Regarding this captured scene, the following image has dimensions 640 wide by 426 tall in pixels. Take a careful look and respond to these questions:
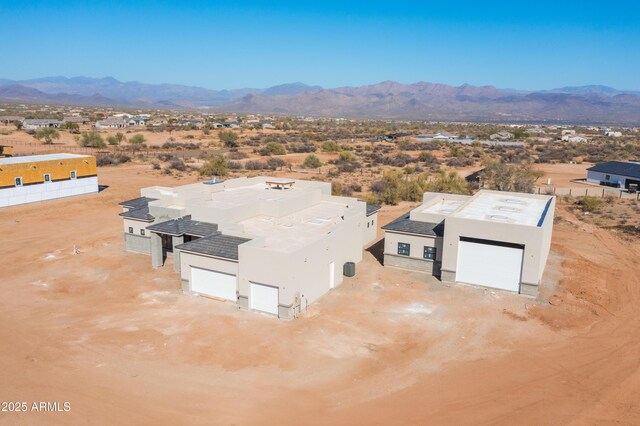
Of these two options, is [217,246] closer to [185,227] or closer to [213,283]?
[213,283]

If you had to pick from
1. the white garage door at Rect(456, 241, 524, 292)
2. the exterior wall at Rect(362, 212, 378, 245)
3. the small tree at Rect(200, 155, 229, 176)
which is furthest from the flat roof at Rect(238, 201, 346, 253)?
the small tree at Rect(200, 155, 229, 176)

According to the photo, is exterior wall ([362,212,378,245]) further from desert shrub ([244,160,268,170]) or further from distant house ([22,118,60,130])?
distant house ([22,118,60,130])

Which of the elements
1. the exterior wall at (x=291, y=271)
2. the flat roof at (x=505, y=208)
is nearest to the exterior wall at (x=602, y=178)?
the flat roof at (x=505, y=208)

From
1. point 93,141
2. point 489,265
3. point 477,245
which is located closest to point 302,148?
point 93,141

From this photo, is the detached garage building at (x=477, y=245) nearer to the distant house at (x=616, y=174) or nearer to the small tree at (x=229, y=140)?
the distant house at (x=616, y=174)

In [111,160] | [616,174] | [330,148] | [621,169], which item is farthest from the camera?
[330,148]

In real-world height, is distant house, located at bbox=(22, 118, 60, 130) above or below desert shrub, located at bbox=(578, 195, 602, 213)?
above

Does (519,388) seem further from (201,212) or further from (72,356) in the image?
(201,212)
